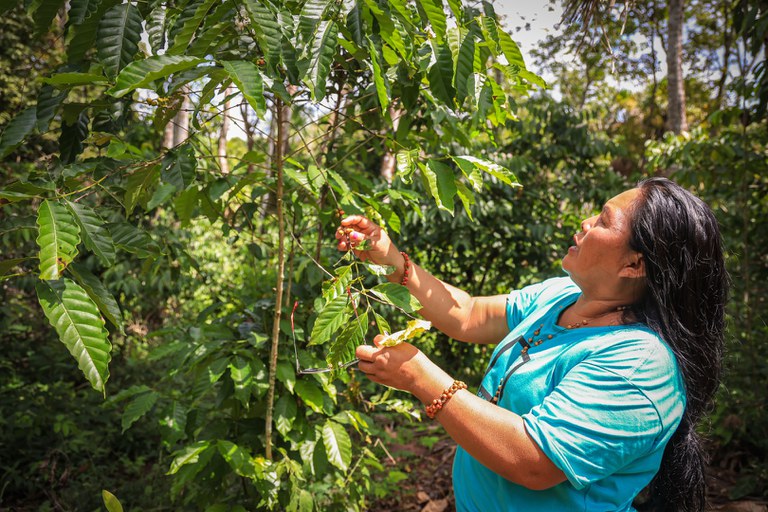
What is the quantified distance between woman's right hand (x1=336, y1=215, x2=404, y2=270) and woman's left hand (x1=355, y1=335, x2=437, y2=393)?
41cm

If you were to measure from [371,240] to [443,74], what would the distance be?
54 centimetres

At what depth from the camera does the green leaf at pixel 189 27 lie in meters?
1.06

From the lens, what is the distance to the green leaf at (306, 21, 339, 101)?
3.52 feet

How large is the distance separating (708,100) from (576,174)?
8.53m

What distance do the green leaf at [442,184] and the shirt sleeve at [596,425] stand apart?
0.54 meters

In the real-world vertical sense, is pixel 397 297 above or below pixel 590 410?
above

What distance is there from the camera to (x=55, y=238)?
0.94m

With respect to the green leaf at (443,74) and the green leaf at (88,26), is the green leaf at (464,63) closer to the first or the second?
the green leaf at (443,74)

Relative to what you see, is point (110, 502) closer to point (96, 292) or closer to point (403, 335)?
point (96, 292)

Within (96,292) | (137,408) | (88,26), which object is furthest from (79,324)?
(137,408)

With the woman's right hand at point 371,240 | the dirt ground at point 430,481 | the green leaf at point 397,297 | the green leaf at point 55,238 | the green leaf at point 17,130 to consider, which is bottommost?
the dirt ground at point 430,481

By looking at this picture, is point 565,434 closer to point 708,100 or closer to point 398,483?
point 398,483

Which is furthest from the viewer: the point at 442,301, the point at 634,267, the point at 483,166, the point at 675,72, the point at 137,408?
the point at 675,72

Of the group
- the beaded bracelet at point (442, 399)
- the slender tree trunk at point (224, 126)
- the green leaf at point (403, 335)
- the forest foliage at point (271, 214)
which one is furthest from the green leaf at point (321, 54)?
the beaded bracelet at point (442, 399)
